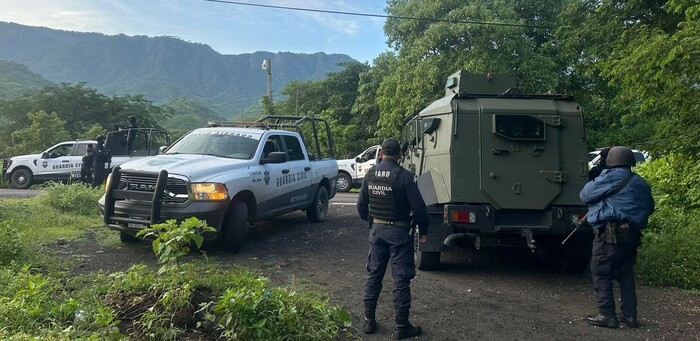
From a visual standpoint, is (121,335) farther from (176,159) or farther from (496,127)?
(496,127)

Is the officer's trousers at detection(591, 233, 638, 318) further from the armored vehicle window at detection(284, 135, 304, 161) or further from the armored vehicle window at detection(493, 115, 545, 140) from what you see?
the armored vehicle window at detection(284, 135, 304, 161)

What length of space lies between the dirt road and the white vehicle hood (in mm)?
1165

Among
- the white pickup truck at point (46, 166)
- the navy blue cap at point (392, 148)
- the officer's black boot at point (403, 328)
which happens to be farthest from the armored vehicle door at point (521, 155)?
the white pickup truck at point (46, 166)

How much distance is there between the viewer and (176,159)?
296 inches

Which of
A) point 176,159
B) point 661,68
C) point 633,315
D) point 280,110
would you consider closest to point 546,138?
point 661,68

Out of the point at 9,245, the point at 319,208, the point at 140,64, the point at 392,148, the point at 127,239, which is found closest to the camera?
the point at 392,148

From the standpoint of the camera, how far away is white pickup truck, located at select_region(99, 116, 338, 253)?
6.75 m

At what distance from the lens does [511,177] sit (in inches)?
251

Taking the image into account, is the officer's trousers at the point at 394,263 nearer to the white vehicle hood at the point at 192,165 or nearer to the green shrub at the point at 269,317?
the green shrub at the point at 269,317

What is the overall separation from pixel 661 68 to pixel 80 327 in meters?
6.33

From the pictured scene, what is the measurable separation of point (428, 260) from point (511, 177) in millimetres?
1484

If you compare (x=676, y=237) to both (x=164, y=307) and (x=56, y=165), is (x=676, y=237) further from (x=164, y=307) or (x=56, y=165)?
(x=56, y=165)

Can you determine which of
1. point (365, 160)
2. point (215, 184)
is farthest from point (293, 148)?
point (365, 160)

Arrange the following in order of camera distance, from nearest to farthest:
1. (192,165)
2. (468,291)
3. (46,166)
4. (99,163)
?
1. (468,291)
2. (192,165)
3. (99,163)
4. (46,166)
